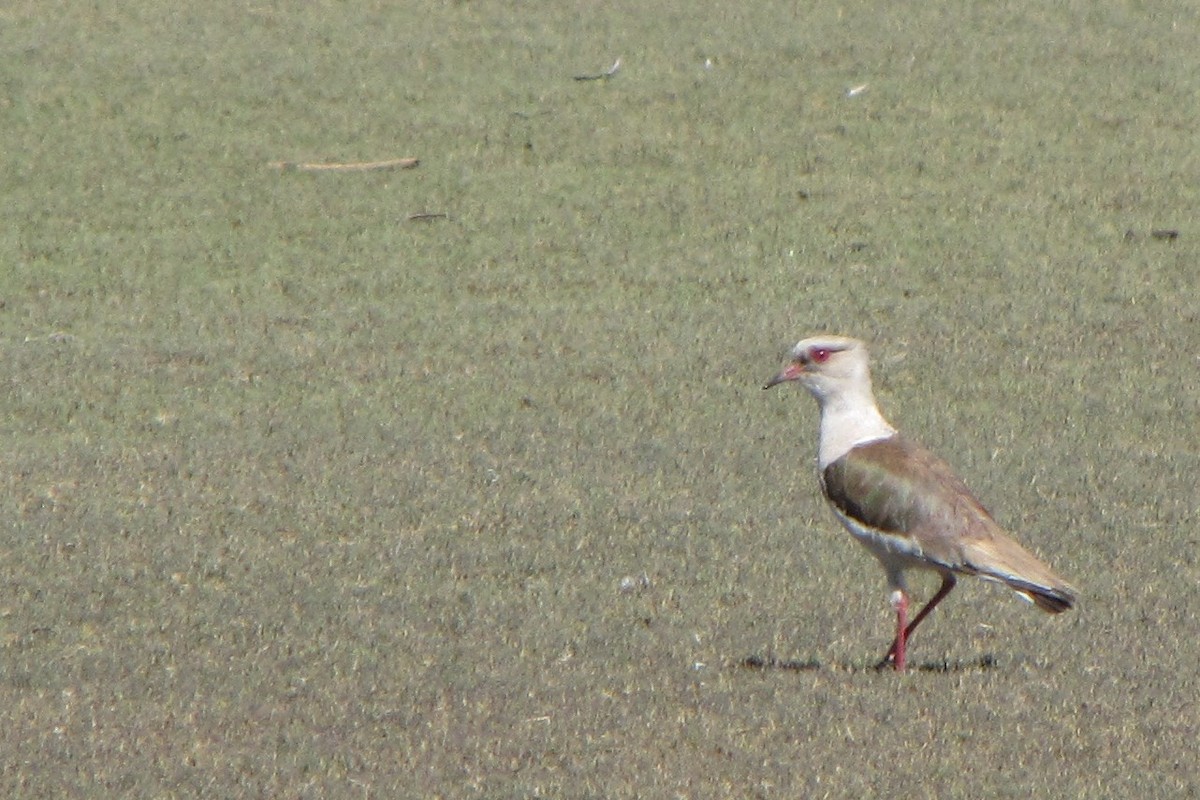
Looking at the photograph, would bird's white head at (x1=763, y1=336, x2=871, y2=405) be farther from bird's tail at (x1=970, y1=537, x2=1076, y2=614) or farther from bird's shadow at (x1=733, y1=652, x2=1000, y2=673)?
bird's shadow at (x1=733, y1=652, x2=1000, y2=673)

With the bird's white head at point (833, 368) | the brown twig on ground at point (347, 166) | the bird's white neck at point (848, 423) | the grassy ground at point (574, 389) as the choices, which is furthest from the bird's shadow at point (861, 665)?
the brown twig on ground at point (347, 166)

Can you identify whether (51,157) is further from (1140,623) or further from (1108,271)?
(1140,623)

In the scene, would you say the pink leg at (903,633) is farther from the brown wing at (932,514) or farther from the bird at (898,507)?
the brown wing at (932,514)

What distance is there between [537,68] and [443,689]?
954 centimetres

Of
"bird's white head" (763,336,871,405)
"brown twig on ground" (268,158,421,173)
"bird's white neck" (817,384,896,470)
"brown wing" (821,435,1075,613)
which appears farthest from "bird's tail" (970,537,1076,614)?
"brown twig on ground" (268,158,421,173)

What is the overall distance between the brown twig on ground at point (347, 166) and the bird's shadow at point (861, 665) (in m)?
7.91

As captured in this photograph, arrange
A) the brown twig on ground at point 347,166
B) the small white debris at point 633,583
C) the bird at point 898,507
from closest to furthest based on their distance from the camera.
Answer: the bird at point 898,507 < the small white debris at point 633,583 < the brown twig on ground at point 347,166

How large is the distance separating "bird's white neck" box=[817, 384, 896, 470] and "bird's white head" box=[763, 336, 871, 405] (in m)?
0.02

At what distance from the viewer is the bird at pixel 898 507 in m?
7.18

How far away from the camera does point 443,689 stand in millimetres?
7250

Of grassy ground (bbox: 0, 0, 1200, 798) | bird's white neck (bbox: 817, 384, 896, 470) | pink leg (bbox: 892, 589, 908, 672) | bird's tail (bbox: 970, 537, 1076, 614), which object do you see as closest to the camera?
grassy ground (bbox: 0, 0, 1200, 798)

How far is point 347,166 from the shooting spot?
1466 centimetres

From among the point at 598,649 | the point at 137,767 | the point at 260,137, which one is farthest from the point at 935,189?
the point at 137,767

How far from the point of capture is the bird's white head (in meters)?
7.99
